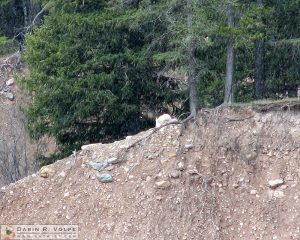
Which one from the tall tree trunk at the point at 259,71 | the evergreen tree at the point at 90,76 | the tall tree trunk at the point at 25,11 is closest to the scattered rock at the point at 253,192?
the evergreen tree at the point at 90,76

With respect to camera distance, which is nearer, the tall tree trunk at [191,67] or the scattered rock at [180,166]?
the scattered rock at [180,166]

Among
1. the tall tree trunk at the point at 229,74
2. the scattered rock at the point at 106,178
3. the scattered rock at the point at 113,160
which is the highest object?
the scattered rock at the point at 113,160

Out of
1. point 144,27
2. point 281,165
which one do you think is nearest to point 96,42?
point 144,27

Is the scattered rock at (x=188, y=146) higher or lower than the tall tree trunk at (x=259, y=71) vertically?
higher

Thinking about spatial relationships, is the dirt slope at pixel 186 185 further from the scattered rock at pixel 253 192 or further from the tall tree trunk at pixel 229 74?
the tall tree trunk at pixel 229 74

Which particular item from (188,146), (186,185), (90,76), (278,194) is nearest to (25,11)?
(90,76)

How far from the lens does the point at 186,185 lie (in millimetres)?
16547

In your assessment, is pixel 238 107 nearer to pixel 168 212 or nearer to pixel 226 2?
pixel 168 212

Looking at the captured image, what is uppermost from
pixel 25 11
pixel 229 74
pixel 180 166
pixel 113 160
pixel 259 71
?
pixel 113 160

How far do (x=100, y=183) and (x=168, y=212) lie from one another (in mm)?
1387

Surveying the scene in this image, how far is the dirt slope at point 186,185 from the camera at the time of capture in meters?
16.1

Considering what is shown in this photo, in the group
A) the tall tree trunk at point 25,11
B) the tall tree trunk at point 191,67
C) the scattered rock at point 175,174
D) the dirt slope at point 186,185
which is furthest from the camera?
the tall tree trunk at point 25,11

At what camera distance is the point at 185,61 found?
20.7 meters

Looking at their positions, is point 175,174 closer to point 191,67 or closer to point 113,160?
point 113,160
